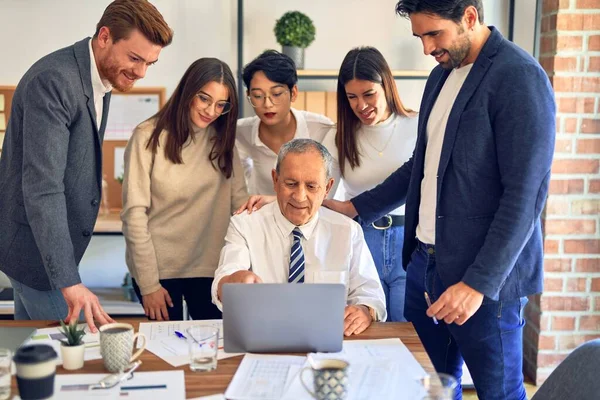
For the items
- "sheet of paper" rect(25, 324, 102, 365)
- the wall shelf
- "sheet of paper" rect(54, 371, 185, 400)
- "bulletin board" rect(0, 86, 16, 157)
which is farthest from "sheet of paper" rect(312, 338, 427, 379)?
"bulletin board" rect(0, 86, 16, 157)

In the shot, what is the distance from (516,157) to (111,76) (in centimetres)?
117

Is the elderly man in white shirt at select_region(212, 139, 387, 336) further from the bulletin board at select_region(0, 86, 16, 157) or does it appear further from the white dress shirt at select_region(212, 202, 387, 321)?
the bulletin board at select_region(0, 86, 16, 157)

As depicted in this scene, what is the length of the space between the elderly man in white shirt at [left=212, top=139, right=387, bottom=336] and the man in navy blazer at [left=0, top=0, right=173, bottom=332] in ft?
1.47

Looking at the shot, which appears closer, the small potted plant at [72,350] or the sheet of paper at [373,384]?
the sheet of paper at [373,384]

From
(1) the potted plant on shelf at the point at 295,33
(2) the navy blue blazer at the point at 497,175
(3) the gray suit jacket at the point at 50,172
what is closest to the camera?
(2) the navy blue blazer at the point at 497,175

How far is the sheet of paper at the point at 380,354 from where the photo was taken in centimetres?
162

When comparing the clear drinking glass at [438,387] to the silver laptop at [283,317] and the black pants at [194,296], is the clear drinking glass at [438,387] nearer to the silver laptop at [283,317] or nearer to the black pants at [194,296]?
the silver laptop at [283,317]

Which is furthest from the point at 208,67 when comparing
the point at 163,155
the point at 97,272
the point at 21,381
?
the point at 97,272

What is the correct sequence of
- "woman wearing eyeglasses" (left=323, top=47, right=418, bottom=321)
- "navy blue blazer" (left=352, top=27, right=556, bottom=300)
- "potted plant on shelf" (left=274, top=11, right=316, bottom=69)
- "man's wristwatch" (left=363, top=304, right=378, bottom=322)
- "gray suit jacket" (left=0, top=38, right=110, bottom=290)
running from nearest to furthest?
"navy blue blazer" (left=352, top=27, right=556, bottom=300), "gray suit jacket" (left=0, top=38, right=110, bottom=290), "man's wristwatch" (left=363, top=304, right=378, bottom=322), "woman wearing eyeglasses" (left=323, top=47, right=418, bottom=321), "potted plant on shelf" (left=274, top=11, right=316, bottom=69)

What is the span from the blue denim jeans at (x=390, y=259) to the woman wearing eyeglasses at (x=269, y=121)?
43cm

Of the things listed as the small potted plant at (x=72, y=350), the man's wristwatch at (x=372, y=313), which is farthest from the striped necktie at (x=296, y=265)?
the small potted plant at (x=72, y=350)

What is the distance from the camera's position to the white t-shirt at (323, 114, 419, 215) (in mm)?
2562

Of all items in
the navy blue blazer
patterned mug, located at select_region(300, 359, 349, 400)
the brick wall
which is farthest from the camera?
the brick wall

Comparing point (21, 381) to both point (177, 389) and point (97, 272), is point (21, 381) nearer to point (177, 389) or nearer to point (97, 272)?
point (177, 389)
